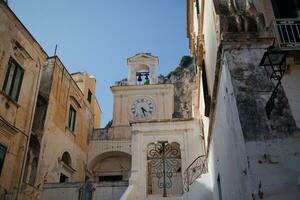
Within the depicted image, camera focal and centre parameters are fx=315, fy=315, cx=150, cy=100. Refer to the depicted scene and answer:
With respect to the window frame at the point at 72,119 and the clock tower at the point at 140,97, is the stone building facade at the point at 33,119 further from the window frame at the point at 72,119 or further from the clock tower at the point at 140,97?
the clock tower at the point at 140,97

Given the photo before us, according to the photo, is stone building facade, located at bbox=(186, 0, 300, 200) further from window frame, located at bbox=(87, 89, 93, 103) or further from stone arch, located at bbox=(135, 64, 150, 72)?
stone arch, located at bbox=(135, 64, 150, 72)

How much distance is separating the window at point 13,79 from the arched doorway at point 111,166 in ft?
28.8

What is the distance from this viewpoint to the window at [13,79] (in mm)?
12188

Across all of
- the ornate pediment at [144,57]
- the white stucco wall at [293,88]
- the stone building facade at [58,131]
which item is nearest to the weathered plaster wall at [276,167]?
the white stucco wall at [293,88]

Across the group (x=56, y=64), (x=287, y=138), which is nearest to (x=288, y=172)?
(x=287, y=138)

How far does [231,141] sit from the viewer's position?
5871 millimetres

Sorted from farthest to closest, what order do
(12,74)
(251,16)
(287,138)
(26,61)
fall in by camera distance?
(26,61) < (12,74) < (251,16) < (287,138)

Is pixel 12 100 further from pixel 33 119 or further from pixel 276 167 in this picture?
pixel 276 167

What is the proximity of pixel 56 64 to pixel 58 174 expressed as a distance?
231 inches

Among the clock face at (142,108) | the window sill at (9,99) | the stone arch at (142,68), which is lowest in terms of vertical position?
the window sill at (9,99)

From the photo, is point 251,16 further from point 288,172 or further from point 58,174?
point 58,174

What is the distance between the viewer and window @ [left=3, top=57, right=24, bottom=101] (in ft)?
40.0

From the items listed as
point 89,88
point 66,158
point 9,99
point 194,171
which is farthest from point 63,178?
point 89,88

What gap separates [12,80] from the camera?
41.2 feet
